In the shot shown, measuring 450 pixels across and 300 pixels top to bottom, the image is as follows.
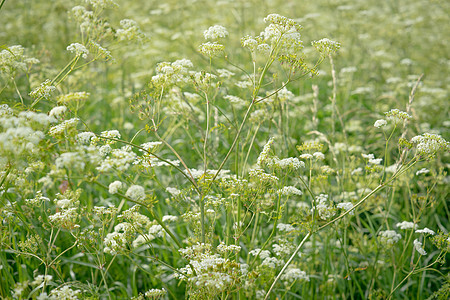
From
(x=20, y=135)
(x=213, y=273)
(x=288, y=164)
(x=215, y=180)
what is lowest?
(x=213, y=273)

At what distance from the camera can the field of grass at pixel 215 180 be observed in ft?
8.03

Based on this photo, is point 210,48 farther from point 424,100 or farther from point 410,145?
point 424,100

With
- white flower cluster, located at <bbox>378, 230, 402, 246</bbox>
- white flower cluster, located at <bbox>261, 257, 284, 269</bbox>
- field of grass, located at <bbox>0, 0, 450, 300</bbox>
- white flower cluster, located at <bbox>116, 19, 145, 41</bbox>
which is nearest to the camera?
field of grass, located at <bbox>0, 0, 450, 300</bbox>

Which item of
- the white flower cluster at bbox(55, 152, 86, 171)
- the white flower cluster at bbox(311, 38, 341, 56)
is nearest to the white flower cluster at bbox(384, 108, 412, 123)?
the white flower cluster at bbox(311, 38, 341, 56)

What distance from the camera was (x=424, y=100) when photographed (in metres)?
6.30

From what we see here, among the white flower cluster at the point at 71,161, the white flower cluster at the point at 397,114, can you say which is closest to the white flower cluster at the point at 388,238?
the white flower cluster at the point at 397,114

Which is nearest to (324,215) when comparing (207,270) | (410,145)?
(410,145)

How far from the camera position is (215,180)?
8.89ft

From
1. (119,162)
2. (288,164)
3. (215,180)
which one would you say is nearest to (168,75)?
(215,180)

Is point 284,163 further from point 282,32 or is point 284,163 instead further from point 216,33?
point 216,33

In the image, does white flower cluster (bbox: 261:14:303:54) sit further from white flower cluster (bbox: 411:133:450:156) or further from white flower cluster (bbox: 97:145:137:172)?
white flower cluster (bbox: 97:145:137:172)

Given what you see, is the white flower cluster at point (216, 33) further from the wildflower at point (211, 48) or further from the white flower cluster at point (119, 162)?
the white flower cluster at point (119, 162)

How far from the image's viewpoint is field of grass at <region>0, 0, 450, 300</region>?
2447 millimetres

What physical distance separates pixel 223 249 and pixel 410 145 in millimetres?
1452
